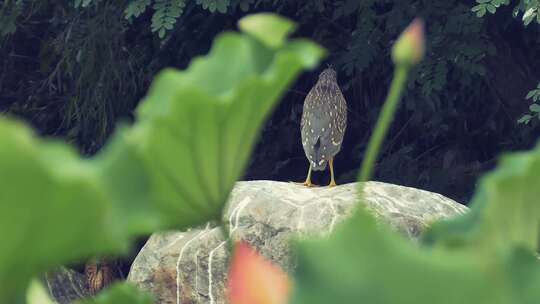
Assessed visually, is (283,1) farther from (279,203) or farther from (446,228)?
(446,228)

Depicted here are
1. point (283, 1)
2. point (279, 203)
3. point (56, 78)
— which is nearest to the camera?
point (279, 203)

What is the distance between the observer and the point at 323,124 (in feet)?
30.8

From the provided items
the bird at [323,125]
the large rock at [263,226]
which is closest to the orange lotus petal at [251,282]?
the large rock at [263,226]

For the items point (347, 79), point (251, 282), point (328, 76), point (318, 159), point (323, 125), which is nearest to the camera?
point (251, 282)

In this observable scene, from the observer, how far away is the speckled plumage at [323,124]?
931 centimetres

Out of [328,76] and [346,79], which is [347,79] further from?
[328,76]

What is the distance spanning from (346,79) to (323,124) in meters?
2.53

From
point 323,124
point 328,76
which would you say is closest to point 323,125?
point 323,124

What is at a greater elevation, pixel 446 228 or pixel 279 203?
pixel 446 228

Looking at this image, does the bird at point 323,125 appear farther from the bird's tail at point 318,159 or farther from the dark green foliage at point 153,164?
the dark green foliage at point 153,164

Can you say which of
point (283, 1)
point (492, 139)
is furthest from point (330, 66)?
→ point (492, 139)

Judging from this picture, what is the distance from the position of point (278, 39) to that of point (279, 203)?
22.4 ft

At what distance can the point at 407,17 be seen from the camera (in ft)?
33.7

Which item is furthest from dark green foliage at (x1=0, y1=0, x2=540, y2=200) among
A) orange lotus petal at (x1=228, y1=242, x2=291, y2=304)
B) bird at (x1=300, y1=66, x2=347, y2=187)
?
orange lotus petal at (x1=228, y1=242, x2=291, y2=304)
